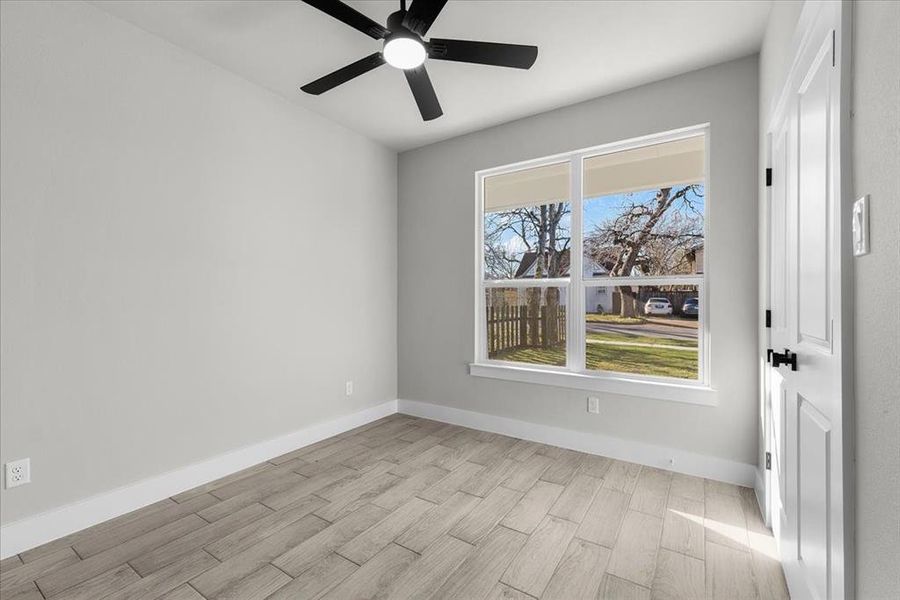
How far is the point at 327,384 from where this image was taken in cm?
358

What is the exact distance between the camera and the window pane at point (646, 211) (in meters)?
2.92

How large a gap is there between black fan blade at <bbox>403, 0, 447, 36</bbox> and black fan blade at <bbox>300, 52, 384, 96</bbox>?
249mm

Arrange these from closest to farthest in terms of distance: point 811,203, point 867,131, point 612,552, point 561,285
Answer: point 867,131 < point 811,203 < point 612,552 < point 561,285

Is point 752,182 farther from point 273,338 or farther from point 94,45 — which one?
point 94,45

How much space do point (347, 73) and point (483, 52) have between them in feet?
2.43

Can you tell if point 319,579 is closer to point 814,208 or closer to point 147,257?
point 147,257

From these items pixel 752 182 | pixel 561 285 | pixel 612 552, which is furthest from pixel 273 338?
pixel 752 182

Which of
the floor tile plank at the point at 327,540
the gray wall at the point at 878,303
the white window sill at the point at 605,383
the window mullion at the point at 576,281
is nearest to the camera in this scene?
the gray wall at the point at 878,303

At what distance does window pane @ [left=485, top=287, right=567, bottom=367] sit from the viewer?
3467mm

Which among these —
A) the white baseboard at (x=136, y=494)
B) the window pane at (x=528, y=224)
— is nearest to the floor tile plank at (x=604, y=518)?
the window pane at (x=528, y=224)

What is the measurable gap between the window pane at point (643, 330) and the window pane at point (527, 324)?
0.81 feet

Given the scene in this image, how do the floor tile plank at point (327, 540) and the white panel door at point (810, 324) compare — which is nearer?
the white panel door at point (810, 324)

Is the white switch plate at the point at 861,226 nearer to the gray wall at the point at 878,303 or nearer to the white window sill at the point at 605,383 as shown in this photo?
the gray wall at the point at 878,303

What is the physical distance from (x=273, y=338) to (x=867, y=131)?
326cm
